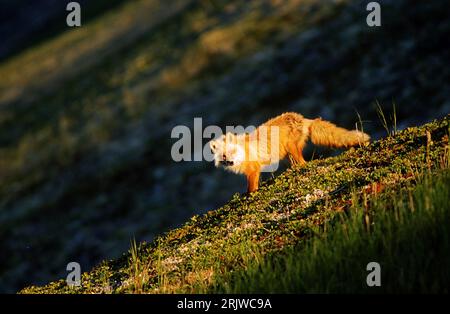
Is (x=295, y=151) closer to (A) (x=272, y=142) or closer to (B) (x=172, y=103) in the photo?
(A) (x=272, y=142)

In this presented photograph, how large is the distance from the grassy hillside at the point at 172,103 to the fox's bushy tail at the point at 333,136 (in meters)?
15.7

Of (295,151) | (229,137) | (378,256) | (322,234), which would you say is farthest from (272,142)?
(378,256)

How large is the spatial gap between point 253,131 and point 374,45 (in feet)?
96.4

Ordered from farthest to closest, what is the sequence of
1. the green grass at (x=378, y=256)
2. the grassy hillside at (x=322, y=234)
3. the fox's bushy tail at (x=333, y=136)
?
1. the fox's bushy tail at (x=333, y=136)
2. the grassy hillside at (x=322, y=234)
3. the green grass at (x=378, y=256)

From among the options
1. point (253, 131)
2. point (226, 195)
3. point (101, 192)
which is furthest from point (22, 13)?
point (253, 131)

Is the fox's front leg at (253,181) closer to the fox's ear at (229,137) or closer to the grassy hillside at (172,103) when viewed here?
the fox's ear at (229,137)

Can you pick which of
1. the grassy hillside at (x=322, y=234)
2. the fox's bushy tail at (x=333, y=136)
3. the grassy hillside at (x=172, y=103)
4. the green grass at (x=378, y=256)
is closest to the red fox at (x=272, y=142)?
the fox's bushy tail at (x=333, y=136)

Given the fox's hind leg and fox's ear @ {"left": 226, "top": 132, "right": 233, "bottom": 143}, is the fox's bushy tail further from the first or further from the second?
fox's ear @ {"left": 226, "top": 132, "right": 233, "bottom": 143}

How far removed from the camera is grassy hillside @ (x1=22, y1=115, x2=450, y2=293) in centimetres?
902

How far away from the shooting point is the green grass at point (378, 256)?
8531 mm

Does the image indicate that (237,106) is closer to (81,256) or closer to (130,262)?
(81,256)

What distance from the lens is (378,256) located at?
Result: 9156mm

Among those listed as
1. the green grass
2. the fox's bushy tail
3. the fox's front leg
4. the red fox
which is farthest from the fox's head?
the green grass
